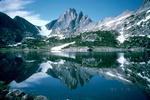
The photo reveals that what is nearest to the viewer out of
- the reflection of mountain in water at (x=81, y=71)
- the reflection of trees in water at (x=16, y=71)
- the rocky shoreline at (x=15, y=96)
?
the rocky shoreline at (x=15, y=96)

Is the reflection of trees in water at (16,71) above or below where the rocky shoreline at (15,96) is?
below

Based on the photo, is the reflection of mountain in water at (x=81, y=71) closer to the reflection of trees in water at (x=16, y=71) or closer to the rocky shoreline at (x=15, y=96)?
the reflection of trees in water at (x=16, y=71)

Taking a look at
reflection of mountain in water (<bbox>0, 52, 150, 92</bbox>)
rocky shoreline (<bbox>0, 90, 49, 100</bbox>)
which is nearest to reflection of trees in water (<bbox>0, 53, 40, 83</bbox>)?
reflection of mountain in water (<bbox>0, 52, 150, 92</bbox>)

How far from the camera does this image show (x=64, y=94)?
119 feet

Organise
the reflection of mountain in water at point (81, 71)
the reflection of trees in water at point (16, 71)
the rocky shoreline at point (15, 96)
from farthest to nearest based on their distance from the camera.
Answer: the reflection of trees in water at point (16, 71), the reflection of mountain in water at point (81, 71), the rocky shoreline at point (15, 96)

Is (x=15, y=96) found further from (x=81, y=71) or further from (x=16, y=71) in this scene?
(x=81, y=71)

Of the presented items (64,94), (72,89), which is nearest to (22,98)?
(64,94)

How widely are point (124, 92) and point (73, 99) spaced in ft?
33.0

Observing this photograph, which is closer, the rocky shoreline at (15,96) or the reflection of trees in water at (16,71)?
the rocky shoreline at (15,96)

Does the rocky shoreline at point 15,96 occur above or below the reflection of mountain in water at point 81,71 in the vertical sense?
above

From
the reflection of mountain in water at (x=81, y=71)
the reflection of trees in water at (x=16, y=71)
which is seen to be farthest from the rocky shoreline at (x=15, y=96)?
the reflection of trees in water at (x=16, y=71)

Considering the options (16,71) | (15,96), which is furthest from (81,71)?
(15,96)

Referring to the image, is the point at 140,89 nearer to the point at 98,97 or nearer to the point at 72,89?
the point at 98,97

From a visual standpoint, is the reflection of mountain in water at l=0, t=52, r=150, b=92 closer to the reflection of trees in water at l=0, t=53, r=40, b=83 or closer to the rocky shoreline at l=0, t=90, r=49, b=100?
the reflection of trees in water at l=0, t=53, r=40, b=83
